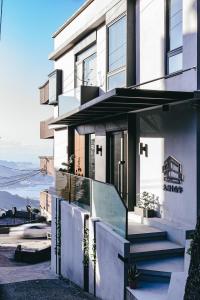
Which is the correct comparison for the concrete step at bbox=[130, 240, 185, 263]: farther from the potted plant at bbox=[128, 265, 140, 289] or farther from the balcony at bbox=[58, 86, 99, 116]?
the balcony at bbox=[58, 86, 99, 116]

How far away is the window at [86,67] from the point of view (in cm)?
A: 1738

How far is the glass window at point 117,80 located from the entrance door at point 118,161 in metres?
1.79

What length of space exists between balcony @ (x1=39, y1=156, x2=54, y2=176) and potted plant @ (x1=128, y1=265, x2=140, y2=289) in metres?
17.0

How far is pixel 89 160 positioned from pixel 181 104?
27.3 feet

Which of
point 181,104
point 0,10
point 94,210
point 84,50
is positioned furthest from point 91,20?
point 94,210

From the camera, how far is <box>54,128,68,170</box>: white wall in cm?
2100

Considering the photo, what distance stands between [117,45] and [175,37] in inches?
144

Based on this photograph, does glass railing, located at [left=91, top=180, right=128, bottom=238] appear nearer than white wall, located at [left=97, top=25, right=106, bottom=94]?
Yes

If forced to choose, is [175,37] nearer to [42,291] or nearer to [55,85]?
[42,291]

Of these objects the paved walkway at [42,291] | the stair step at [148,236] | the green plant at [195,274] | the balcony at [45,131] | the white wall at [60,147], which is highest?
Result: the balcony at [45,131]

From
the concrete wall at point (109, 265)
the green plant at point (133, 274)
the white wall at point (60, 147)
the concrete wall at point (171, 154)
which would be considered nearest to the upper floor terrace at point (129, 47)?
the concrete wall at point (171, 154)

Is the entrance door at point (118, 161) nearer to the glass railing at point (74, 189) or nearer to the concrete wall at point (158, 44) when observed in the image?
the glass railing at point (74, 189)

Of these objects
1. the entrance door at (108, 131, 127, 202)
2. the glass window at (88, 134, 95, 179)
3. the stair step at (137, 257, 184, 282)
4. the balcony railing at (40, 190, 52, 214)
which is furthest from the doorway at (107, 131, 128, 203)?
the balcony railing at (40, 190, 52, 214)

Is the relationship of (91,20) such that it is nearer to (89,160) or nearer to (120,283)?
(89,160)
